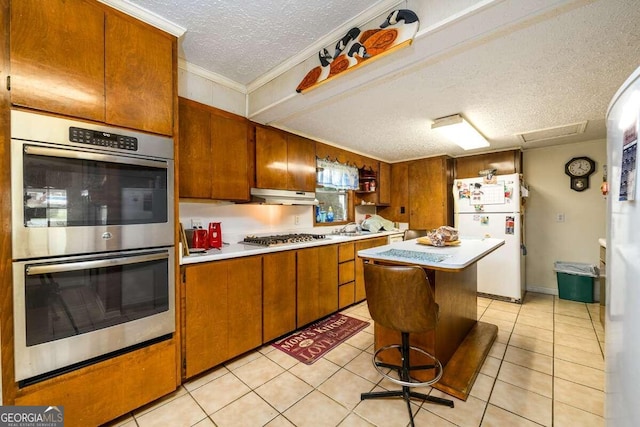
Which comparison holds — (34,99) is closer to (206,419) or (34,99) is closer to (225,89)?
(225,89)

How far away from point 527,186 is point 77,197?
515 centimetres

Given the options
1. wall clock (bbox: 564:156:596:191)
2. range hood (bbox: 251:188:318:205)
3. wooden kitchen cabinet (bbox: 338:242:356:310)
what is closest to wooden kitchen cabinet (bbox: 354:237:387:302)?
wooden kitchen cabinet (bbox: 338:242:356:310)

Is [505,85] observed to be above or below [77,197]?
above

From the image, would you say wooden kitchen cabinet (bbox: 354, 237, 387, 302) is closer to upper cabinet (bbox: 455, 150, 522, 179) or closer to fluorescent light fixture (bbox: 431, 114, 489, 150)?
fluorescent light fixture (bbox: 431, 114, 489, 150)

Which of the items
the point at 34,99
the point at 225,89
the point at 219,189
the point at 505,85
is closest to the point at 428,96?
the point at 505,85

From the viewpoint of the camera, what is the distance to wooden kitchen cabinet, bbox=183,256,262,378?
1811 mm

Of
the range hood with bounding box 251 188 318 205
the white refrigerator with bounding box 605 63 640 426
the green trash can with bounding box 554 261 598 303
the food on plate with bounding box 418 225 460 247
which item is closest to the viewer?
the white refrigerator with bounding box 605 63 640 426

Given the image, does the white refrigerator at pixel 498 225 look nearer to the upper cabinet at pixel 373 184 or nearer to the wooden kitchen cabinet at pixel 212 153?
the upper cabinet at pixel 373 184

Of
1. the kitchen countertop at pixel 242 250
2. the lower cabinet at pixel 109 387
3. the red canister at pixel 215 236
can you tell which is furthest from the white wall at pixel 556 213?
the lower cabinet at pixel 109 387

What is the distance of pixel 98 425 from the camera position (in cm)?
139

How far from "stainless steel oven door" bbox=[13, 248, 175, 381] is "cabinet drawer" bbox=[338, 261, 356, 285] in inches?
72.9

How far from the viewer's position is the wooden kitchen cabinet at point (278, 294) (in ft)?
7.44

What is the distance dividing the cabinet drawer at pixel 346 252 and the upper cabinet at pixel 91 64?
211cm

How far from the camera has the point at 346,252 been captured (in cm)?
313
